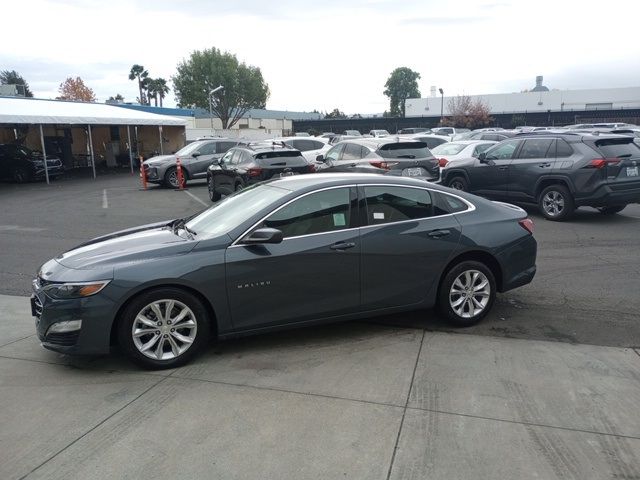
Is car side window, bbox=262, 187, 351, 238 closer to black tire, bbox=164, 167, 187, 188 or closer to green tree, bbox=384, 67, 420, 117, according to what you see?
black tire, bbox=164, 167, 187, 188

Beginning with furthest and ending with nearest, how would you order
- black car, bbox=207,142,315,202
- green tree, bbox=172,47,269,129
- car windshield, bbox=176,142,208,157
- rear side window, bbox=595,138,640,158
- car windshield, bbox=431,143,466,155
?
green tree, bbox=172,47,269,129
car windshield, bbox=176,142,208,157
car windshield, bbox=431,143,466,155
black car, bbox=207,142,315,202
rear side window, bbox=595,138,640,158

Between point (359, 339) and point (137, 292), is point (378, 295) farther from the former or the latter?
A: point (137, 292)

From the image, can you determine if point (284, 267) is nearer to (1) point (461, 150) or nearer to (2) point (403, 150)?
(2) point (403, 150)

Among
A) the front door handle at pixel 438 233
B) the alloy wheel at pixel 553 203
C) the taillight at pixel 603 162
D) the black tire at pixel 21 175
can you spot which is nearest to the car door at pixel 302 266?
the front door handle at pixel 438 233

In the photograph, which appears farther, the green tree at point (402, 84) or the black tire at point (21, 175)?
the green tree at point (402, 84)

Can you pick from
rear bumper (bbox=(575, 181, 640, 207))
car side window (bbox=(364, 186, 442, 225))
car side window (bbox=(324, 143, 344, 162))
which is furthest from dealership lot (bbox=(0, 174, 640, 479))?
car side window (bbox=(324, 143, 344, 162))

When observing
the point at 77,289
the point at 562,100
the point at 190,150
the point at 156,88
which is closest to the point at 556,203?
the point at 77,289

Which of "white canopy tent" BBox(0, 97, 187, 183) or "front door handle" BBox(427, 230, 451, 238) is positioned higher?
"white canopy tent" BBox(0, 97, 187, 183)

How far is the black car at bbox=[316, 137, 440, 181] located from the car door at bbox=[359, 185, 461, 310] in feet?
21.3

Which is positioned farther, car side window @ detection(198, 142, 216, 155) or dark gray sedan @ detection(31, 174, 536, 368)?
car side window @ detection(198, 142, 216, 155)

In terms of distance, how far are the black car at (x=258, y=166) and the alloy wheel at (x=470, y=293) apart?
7.93m

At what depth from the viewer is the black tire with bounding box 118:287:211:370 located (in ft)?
14.0

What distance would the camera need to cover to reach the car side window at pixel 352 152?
1267 centimetres

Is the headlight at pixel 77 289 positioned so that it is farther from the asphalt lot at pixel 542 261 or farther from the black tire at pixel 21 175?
the black tire at pixel 21 175
